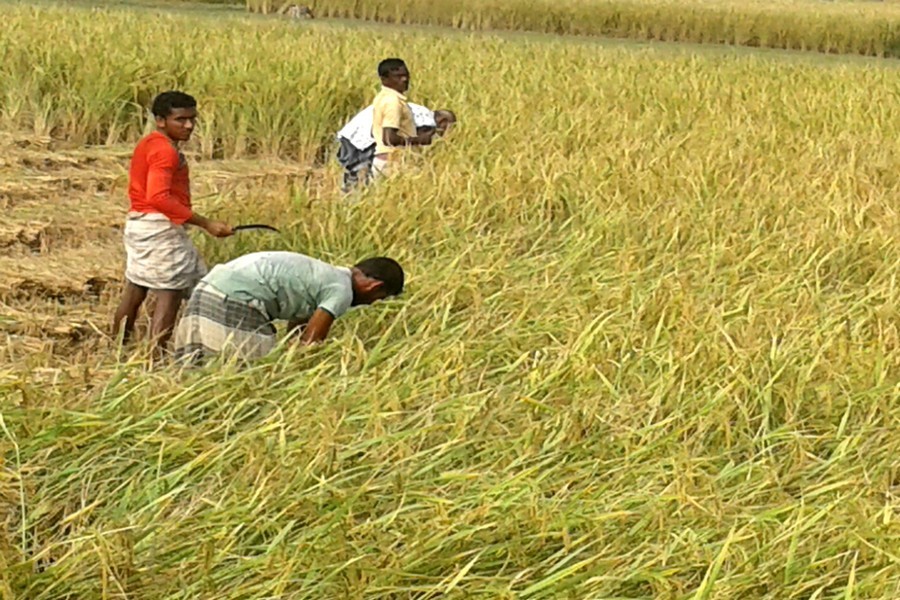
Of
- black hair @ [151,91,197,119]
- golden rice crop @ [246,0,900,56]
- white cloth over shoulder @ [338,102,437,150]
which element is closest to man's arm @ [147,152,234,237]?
black hair @ [151,91,197,119]

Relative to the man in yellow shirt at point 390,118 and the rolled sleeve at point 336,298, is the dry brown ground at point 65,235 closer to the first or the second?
the man in yellow shirt at point 390,118

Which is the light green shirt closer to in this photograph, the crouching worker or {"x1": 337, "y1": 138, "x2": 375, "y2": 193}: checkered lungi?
the crouching worker

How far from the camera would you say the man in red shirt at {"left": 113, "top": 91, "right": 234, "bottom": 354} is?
4.00 metres

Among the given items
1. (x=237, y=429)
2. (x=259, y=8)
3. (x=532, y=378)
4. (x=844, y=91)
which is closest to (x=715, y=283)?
(x=532, y=378)

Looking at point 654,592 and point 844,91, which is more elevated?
point 844,91

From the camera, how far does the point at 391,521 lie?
2.50 meters

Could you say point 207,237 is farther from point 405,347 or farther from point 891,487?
point 891,487

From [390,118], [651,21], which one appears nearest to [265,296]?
[390,118]

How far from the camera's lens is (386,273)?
3.56 m

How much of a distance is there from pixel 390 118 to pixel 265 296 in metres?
2.33

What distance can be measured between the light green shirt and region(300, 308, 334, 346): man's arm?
65 millimetres

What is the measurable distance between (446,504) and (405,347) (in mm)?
1081

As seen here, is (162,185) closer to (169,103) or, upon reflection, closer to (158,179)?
(158,179)

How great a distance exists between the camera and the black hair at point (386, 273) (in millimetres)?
3557
